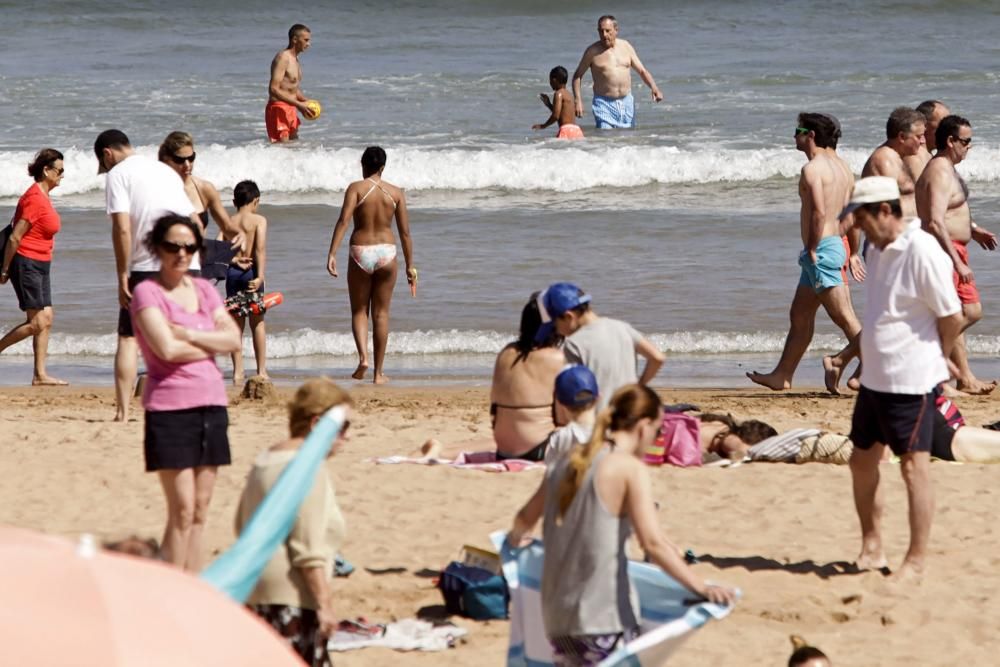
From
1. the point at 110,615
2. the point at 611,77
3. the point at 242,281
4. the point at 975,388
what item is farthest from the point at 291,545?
the point at 611,77

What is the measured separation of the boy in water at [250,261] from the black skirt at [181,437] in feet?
15.4

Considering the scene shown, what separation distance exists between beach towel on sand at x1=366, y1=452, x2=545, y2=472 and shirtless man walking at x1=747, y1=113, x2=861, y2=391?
2227 millimetres

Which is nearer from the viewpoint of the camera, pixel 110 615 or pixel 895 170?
pixel 110 615

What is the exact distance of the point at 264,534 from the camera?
7.45 feet

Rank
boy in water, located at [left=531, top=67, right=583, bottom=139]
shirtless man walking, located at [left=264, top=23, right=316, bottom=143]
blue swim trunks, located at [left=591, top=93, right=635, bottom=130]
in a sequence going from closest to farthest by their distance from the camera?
shirtless man walking, located at [left=264, top=23, right=316, bottom=143] → boy in water, located at [left=531, top=67, right=583, bottom=139] → blue swim trunks, located at [left=591, top=93, right=635, bottom=130]

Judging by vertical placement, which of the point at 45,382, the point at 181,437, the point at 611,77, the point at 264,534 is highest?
the point at 611,77

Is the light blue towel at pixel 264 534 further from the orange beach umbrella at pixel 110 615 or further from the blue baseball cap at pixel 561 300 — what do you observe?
the blue baseball cap at pixel 561 300

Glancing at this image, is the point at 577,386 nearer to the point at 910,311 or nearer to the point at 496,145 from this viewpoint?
the point at 910,311

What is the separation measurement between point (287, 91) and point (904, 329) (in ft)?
38.1

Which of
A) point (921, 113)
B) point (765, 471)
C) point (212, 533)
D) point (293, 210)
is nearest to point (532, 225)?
point (293, 210)

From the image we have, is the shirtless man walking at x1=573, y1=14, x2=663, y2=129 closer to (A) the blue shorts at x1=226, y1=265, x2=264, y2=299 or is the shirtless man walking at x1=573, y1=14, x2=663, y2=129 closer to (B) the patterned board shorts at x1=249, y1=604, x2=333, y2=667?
(A) the blue shorts at x1=226, y1=265, x2=264, y2=299

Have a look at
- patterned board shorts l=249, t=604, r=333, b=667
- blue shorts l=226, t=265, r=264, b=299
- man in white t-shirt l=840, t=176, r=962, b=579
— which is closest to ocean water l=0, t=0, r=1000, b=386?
blue shorts l=226, t=265, r=264, b=299

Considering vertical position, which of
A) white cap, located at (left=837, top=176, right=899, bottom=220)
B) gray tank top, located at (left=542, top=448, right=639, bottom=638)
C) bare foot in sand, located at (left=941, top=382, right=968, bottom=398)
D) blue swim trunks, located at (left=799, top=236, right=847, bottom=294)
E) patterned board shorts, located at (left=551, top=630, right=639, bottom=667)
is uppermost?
white cap, located at (left=837, top=176, right=899, bottom=220)

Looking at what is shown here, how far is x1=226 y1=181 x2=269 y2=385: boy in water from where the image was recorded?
1007 centimetres
